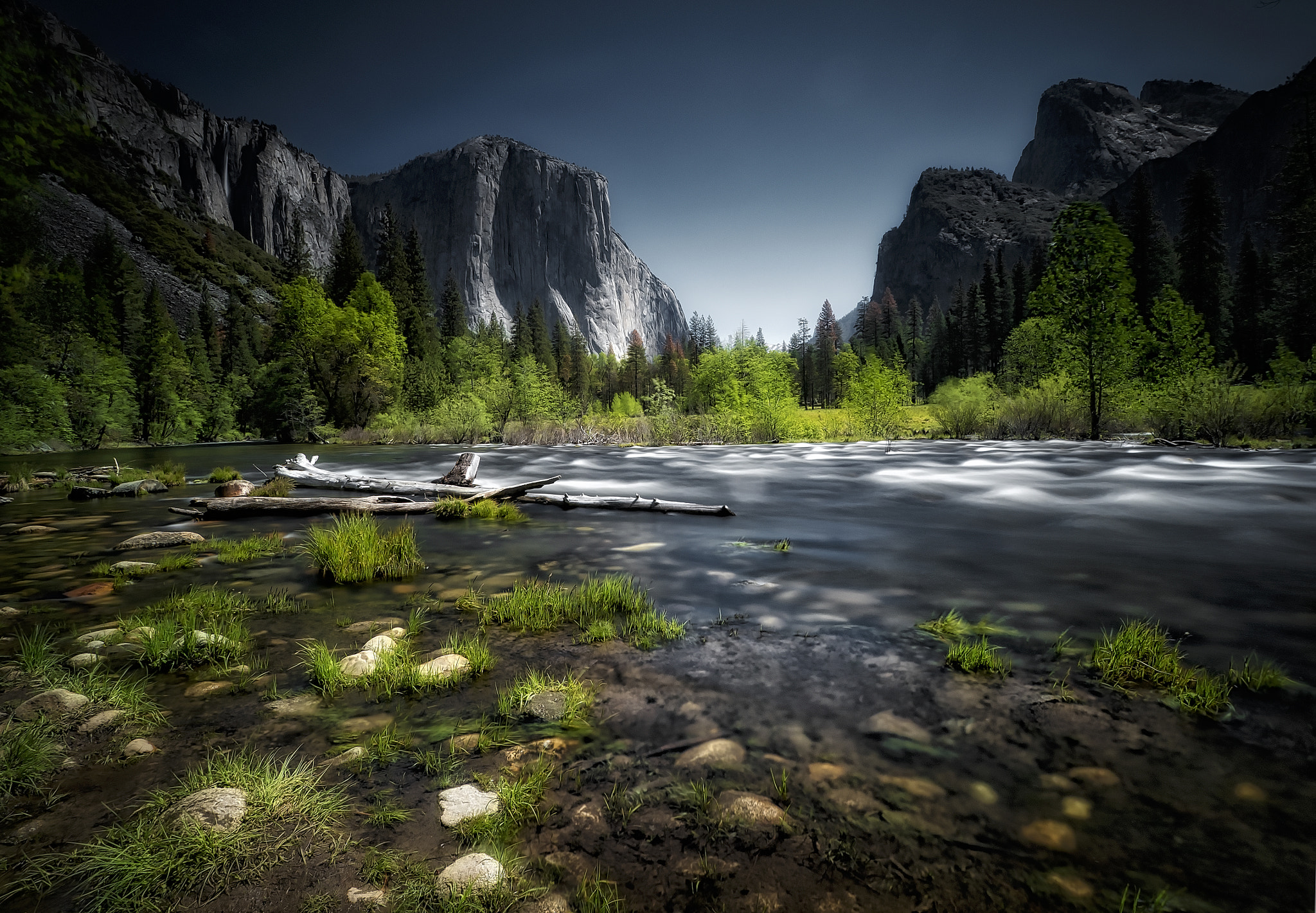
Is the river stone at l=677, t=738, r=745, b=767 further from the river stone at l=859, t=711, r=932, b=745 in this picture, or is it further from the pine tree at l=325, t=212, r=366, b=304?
the pine tree at l=325, t=212, r=366, b=304

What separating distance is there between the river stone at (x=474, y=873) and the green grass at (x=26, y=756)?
1774mm

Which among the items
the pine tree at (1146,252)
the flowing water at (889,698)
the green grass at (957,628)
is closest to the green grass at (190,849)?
the flowing water at (889,698)

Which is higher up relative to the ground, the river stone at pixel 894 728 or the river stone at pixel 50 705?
the river stone at pixel 50 705

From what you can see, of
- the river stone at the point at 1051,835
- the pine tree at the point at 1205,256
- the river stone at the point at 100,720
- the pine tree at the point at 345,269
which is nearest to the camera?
the river stone at the point at 1051,835

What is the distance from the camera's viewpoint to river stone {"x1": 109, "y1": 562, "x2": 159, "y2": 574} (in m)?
5.34

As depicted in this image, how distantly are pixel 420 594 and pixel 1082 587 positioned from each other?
6487 mm

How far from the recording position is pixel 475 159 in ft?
612

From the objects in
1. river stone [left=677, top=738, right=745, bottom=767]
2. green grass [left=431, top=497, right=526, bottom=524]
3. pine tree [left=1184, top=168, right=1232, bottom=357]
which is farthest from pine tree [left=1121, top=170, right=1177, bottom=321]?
river stone [left=677, top=738, right=745, bottom=767]

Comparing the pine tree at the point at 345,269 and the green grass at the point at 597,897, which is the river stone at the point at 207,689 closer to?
the green grass at the point at 597,897

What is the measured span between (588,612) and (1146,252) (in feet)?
217

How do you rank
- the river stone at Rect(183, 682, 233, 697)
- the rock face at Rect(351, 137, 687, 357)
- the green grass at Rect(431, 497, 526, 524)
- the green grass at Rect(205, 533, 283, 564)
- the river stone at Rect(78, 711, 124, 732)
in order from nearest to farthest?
the river stone at Rect(78, 711, 124, 732), the river stone at Rect(183, 682, 233, 697), the green grass at Rect(205, 533, 283, 564), the green grass at Rect(431, 497, 526, 524), the rock face at Rect(351, 137, 687, 357)

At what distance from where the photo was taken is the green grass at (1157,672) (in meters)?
2.86

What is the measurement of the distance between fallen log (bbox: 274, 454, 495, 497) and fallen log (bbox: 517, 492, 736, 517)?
1213 mm

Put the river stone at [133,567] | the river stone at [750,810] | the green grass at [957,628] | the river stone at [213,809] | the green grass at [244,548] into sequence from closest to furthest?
the river stone at [213,809], the river stone at [750,810], the green grass at [957,628], the river stone at [133,567], the green grass at [244,548]
